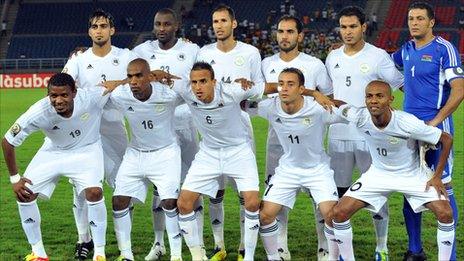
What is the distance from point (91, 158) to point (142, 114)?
2.12 ft

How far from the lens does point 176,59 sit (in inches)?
302

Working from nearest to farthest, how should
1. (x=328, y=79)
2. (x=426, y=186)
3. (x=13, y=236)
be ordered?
(x=426, y=186), (x=328, y=79), (x=13, y=236)

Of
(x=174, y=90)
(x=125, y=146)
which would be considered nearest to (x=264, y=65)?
(x=174, y=90)

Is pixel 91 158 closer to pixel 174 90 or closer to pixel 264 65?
pixel 174 90

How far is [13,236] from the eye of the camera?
8625 mm

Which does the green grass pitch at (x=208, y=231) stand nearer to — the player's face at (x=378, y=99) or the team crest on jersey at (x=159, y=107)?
the team crest on jersey at (x=159, y=107)

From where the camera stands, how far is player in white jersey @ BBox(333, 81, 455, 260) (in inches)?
250

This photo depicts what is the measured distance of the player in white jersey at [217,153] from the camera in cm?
687

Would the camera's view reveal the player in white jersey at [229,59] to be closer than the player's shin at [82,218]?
Yes

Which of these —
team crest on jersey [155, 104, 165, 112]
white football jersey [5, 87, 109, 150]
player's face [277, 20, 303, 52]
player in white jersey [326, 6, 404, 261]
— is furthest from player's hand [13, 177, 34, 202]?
player in white jersey [326, 6, 404, 261]

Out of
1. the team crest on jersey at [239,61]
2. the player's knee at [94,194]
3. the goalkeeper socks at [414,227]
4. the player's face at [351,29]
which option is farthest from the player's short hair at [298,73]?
the player's knee at [94,194]

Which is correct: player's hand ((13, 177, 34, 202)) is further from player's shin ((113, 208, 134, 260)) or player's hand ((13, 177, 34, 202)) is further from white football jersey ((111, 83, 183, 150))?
white football jersey ((111, 83, 183, 150))

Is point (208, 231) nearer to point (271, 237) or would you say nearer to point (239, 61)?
point (271, 237)

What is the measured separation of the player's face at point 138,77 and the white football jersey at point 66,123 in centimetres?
45
